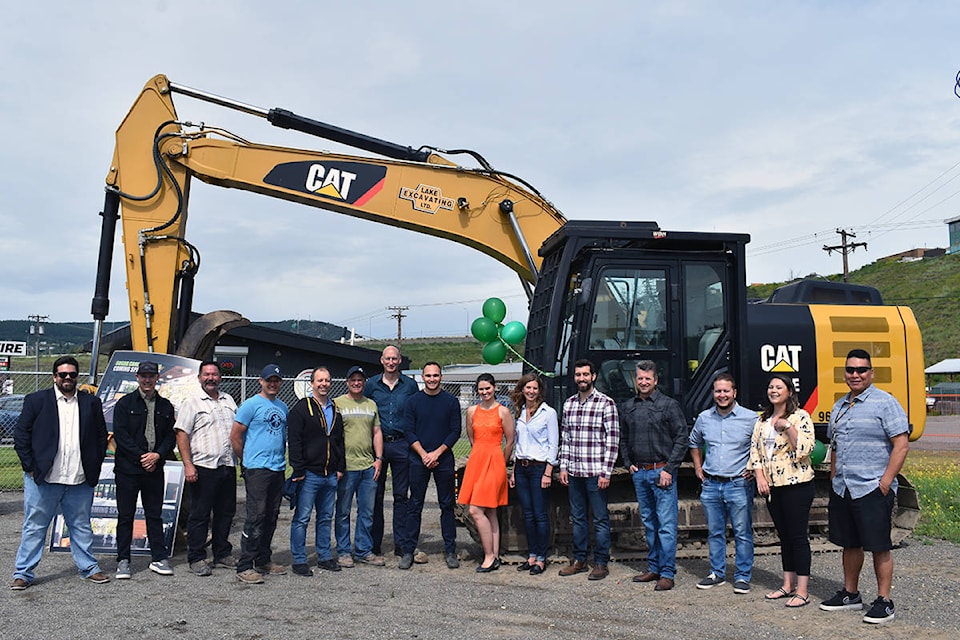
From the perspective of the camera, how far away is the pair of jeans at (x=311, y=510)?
6.92m

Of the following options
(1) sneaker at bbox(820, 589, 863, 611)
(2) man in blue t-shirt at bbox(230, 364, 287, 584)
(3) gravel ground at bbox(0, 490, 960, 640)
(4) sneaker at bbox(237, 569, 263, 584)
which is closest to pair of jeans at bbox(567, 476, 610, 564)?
(3) gravel ground at bbox(0, 490, 960, 640)

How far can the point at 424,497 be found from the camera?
7.25m

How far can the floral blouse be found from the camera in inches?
234

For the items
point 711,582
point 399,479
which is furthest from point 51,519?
point 711,582

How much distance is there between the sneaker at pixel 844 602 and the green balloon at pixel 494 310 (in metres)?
4.05

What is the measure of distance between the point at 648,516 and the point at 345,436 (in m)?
2.64

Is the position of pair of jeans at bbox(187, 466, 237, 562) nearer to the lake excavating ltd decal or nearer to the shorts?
→ the lake excavating ltd decal

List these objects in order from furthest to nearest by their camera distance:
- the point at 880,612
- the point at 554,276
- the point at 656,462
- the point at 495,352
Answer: the point at 495,352 < the point at 554,276 < the point at 656,462 < the point at 880,612

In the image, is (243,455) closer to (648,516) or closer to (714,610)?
(648,516)

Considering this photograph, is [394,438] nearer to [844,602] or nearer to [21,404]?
[844,602]

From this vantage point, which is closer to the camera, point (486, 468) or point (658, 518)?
point (658, 518)

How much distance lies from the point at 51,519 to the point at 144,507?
69cm

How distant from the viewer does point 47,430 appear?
21.1 feet

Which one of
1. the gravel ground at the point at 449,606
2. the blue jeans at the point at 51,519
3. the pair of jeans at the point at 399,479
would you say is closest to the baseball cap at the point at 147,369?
the blue jeans at the point at 51,519
